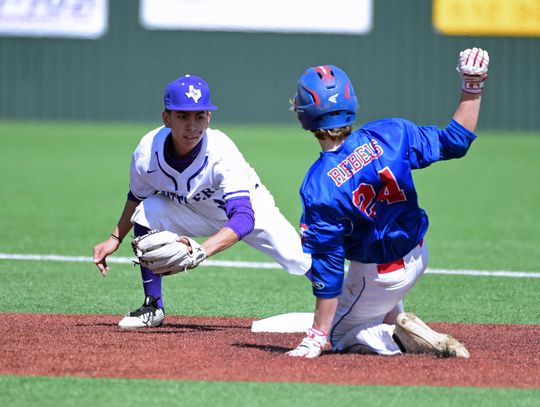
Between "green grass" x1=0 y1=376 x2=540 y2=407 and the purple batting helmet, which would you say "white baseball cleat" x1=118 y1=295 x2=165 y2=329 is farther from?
"green grass" x1=0 y1=376 x2=540 y2=407

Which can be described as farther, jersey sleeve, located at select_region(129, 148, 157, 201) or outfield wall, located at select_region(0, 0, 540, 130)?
outfield wall, located at select_region(0, 0, 540, 130)

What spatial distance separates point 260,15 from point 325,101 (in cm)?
1670

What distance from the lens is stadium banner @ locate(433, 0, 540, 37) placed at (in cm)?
2077

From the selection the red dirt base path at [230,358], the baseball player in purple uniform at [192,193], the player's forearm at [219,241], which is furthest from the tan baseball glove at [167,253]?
the red dirt base path at [230,358]

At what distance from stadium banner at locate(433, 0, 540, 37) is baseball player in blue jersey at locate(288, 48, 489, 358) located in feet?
54.0

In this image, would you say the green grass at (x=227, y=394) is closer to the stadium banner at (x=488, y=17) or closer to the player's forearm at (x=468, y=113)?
the player's forearm at (x=468, y=113)

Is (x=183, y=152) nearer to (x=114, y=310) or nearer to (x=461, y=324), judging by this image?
(x=114, y=310)

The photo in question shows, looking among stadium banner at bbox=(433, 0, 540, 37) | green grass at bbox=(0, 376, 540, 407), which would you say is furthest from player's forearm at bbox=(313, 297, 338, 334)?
stadium banner at bbox=(433, 0, 540, 37)

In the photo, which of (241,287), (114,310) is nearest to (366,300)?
(114,310)

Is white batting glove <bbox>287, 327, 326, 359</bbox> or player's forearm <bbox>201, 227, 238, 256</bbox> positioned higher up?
player's forearm <bbox>201, 227, 238, 256</bbox>

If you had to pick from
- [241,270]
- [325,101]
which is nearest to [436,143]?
[325,101]

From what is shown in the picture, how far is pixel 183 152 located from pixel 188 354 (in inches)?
50.4

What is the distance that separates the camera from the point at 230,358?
4875 mm

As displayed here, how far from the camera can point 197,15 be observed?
21.2 metres
